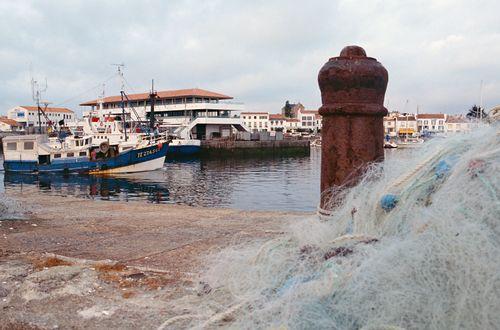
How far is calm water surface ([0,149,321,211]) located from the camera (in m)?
21.4

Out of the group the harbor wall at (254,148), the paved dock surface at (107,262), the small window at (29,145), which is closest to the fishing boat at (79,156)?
the small window at (29,145)

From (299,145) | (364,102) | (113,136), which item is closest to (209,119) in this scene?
(299,145)

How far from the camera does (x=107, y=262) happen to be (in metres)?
3.84

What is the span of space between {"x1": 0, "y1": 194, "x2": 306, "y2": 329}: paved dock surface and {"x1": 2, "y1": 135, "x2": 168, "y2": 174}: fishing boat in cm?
2790

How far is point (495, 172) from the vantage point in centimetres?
215

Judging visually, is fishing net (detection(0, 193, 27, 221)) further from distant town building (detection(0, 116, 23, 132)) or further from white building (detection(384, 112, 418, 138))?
white building (detection(384, 112, 418, 138))

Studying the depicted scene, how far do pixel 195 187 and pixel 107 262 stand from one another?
76.4ft

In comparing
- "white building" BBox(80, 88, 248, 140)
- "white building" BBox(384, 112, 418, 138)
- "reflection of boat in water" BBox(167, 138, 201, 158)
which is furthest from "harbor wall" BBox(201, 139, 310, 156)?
"white building" BBox(384, 112, 418, 138)

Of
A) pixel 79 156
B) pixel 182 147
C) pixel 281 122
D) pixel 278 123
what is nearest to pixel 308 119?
pixel 281 122

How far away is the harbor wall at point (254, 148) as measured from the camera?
185ft

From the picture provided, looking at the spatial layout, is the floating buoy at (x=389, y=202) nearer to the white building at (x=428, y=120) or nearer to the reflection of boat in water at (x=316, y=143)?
the reflection of boat in water at (x=316, y=143)

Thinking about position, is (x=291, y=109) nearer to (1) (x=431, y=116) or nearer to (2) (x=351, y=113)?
(1) (x=431, y=116)

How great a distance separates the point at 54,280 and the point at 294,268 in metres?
1.78

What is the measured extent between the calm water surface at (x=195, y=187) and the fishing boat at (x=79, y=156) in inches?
36.5
